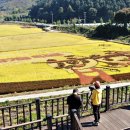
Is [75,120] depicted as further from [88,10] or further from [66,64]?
[88,10]

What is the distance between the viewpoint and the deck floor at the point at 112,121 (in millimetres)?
14406

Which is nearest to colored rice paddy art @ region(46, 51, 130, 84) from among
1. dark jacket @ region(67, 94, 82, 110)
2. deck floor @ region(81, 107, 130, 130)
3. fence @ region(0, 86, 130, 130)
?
fence @ region(0, 86, 130, 130)

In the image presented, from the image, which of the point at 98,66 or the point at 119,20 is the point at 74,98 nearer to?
the point at 98,66

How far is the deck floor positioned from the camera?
47.3ft

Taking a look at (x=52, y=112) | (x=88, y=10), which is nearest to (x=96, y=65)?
(x=52, y=112)

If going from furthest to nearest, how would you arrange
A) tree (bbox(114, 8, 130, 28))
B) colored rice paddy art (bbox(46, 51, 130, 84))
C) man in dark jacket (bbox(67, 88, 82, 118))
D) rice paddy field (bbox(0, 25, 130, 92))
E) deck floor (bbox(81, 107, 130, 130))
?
tree (bbox(114, 8, 130, 28)) → colored rice paddy art (bbox(46, 51, 130, 84)) → rice paddy field (bbox(0, 25, 130, 92)) → deck floor (bbox(81, 107, 130, 130)) → man in dark jacket (bbox(67, 88, 82, 118))

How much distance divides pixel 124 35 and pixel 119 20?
7038mm

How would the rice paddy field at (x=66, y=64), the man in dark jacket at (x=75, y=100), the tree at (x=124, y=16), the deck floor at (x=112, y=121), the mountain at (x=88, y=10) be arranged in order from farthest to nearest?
the mountain at (x=88, y=10) < the tree at (x=124, y=16) < the rice paddy field at (x=66, y=64) < the deck floor at (x=112, y=121) < the man in dark jacket at (x=75, y=100)

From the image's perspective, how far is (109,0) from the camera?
443 feet

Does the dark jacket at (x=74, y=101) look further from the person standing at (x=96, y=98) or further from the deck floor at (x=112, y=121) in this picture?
the deck floor at (x=112, y=121)

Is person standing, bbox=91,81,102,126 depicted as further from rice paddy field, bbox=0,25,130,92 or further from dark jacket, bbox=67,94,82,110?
rice paddy field, bbox=0,25,130,92

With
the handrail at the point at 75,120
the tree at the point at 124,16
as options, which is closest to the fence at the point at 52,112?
the handrail at the point at 75,120

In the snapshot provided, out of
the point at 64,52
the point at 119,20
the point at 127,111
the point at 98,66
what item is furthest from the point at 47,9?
the point at 127,111

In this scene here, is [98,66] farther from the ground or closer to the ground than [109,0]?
closer to the ground
